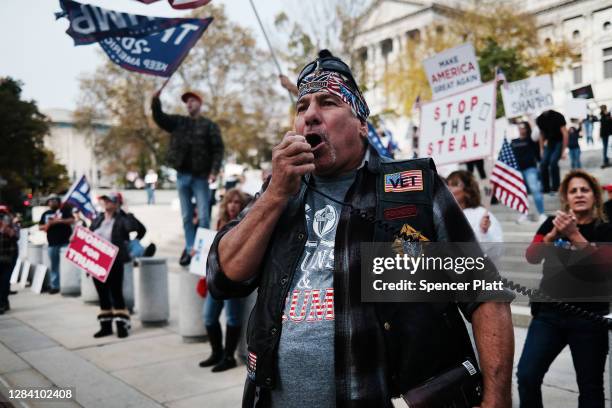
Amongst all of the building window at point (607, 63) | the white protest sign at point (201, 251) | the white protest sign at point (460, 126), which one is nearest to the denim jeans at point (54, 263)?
the white protest sign at point (201, 251)

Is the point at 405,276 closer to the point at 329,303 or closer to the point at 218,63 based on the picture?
the point at 329,303

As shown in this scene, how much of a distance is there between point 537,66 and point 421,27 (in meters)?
27.7

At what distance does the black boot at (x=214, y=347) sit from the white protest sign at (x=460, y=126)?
3.02 meters

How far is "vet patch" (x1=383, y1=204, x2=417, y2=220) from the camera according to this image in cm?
170

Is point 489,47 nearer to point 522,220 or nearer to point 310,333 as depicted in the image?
point 522,220

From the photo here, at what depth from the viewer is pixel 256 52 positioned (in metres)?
38.3

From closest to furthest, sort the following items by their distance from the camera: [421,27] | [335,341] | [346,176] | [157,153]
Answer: [335,341], [346,176], [157,153], [421,27]

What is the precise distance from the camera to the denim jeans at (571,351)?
10.7 ft

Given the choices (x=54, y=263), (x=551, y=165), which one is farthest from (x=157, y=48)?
(x=551, y=165)

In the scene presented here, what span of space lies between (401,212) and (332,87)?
0.49 m

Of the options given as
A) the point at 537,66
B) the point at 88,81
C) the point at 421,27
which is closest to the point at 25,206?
the point at 88,81

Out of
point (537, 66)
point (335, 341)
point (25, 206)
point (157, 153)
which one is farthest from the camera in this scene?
point (157, 153)

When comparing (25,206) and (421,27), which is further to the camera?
(421,27)

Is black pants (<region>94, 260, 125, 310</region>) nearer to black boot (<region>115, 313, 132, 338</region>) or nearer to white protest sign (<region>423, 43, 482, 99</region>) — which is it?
black boot (<region>115, 313, 132, 338</region>)
